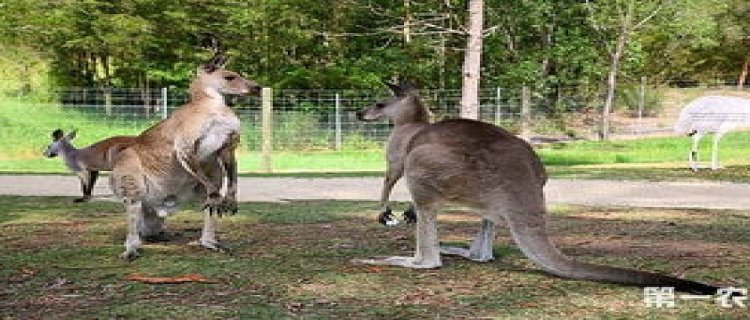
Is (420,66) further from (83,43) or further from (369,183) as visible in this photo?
(369,183)

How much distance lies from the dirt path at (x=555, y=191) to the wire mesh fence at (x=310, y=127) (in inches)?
159

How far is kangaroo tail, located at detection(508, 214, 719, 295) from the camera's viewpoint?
4.18 metres

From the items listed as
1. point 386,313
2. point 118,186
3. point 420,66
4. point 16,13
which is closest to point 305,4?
point 420,66

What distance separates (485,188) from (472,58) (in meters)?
11.6

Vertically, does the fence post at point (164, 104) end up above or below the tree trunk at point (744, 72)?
below

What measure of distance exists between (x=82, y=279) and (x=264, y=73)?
22929 millimetres

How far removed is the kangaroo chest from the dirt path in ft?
15.1

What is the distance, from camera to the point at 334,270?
492 centimetres

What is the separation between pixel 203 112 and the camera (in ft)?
17.4

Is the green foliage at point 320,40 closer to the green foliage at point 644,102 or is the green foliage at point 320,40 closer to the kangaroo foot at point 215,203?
the green foliage at point 644,102

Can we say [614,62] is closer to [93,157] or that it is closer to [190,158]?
[93,157]

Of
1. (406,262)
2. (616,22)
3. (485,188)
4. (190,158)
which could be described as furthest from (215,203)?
(616,22)

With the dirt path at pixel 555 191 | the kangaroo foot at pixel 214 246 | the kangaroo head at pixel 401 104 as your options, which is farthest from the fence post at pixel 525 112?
the kangaroo foot at pixel 214 246

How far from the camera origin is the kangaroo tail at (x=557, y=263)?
418cm
